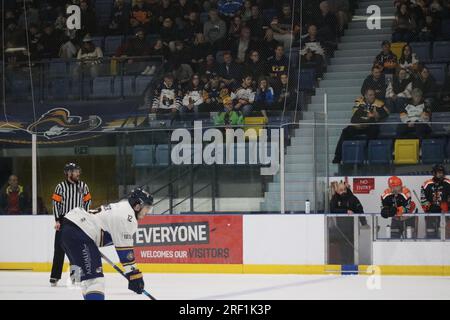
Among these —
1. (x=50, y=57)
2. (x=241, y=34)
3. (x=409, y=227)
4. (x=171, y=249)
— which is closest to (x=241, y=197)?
(x=171, y=249)

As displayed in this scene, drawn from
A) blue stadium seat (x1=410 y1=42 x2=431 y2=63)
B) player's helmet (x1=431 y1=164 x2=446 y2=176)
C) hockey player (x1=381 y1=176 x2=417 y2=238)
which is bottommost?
hockey player (x1=381 y1=176 x2=417 y2=238)

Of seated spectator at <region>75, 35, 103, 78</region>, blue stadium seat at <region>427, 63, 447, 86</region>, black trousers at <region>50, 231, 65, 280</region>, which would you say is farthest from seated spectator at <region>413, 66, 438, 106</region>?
black trousers at <region>50, 231, 65, 280</region>

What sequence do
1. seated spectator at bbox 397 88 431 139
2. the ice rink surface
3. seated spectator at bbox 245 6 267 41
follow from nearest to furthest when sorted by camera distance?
the ice rink surface, seated spectator at bbox 397 88 431 139, seated spectator at bbox 245 6 267 41

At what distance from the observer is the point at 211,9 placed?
1511cm

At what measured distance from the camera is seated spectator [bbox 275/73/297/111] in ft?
43.4

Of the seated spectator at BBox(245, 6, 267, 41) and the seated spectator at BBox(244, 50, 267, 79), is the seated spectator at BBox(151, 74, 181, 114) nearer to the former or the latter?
the seated spectator at BBox(244, 50, 267, 79)

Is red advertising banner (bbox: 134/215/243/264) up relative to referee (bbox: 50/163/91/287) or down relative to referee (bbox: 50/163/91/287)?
down

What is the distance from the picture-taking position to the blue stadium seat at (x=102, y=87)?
13.9 meters

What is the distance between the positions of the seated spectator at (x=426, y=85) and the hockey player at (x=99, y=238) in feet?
19.6

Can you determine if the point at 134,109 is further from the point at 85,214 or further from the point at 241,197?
the point at 85,214

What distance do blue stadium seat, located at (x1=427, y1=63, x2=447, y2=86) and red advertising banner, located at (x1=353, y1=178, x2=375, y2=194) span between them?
1645 mm

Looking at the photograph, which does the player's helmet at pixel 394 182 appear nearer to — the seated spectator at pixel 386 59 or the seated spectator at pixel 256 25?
the seated spectator at pixel 386 59

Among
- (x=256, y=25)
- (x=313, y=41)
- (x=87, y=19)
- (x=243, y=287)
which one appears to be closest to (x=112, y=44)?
(x=87, y=19)

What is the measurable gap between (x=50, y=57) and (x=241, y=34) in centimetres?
276
